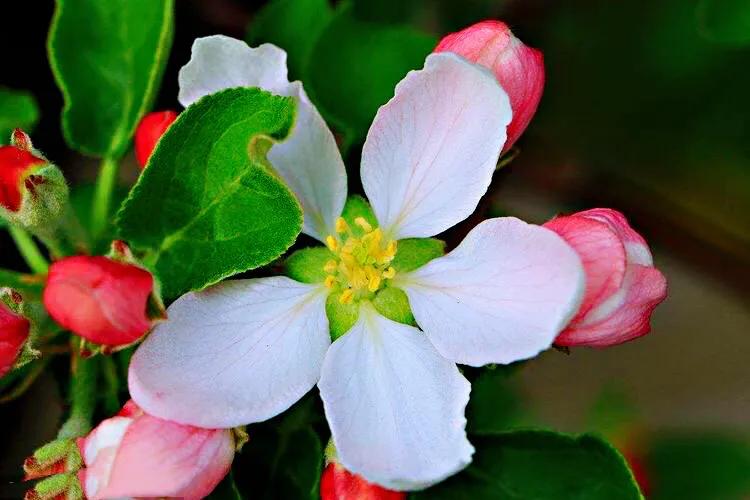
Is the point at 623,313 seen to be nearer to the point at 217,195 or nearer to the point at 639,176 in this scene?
the point at 217,195

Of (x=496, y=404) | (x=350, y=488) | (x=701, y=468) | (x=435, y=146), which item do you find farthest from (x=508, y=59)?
(x=701, y=468)

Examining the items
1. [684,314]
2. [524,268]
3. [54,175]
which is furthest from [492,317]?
[684,314]

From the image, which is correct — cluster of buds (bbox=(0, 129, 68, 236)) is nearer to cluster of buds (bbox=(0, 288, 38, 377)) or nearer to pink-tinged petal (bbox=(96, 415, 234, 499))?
cluster of buds (bbox=(0, 288, 38, 377))

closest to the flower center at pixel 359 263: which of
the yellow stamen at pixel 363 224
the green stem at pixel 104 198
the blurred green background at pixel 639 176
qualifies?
the yellow stamen at pixel 363 224

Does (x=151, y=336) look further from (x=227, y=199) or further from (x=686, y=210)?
(x=686, y=210)

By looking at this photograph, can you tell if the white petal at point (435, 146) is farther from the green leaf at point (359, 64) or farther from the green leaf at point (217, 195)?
the green leaf at point (359, 64)

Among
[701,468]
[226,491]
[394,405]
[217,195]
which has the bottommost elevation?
[701,468]

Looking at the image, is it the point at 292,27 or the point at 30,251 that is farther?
the point at 292,27
